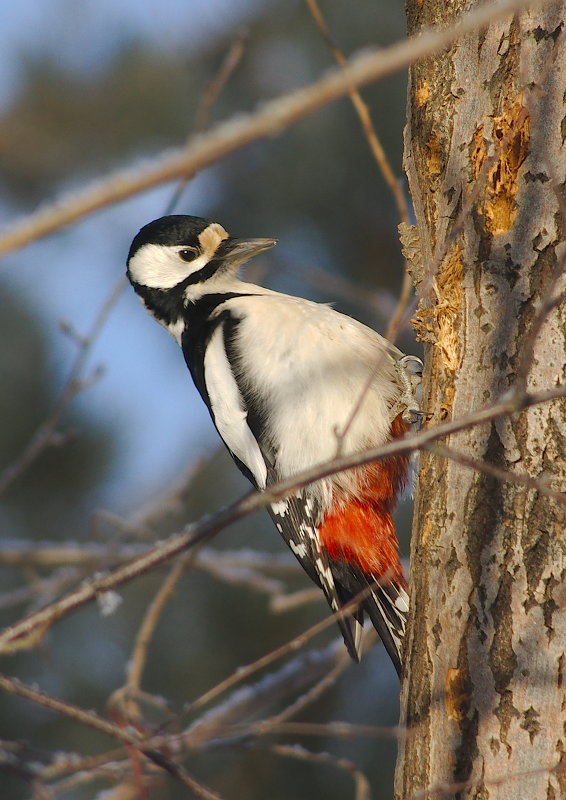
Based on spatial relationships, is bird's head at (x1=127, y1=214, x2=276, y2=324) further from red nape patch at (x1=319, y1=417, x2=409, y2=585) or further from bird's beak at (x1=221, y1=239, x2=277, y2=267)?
red nape patch at (x1=319, y1=417, x2=409, y2=585)

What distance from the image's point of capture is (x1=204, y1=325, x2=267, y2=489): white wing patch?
3230mm

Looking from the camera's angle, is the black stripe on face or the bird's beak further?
the bird's beak

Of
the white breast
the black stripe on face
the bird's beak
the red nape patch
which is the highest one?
the bird's beak

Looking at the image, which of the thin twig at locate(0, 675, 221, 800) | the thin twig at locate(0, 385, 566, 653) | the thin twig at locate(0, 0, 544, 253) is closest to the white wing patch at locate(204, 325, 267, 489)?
the thin twig at locate(0, 675, 221, 800)

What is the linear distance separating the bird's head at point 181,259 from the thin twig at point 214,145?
9.19 ft

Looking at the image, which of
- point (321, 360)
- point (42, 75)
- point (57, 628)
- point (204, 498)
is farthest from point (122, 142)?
point (321, 360)

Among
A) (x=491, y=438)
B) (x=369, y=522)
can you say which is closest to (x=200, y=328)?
(x=369, y=522)

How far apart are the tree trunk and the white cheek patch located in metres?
1.54

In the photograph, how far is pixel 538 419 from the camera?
191cm

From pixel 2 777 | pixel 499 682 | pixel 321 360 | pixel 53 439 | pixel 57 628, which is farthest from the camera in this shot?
pixel 57 628

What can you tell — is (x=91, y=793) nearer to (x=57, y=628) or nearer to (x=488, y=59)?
(x=57, y=628)

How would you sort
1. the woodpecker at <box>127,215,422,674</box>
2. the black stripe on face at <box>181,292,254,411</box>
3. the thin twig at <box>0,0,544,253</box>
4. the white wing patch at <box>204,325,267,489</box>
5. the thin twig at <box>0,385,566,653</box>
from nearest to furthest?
1. the thin twig at <box>0,0,544,253</box>
2. the thin twig at <box>0,385,566,653</box>
3. the woodpecker at <box>127,215,422,674</box>
4. the white wing patch at <box>204,325,267,489</box>
5. the black stripe on face at <box>181,292,254,411</box>

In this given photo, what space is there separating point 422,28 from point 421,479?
3.65ft

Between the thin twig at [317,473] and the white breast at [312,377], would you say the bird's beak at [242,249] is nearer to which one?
the white breast at [312,377]
